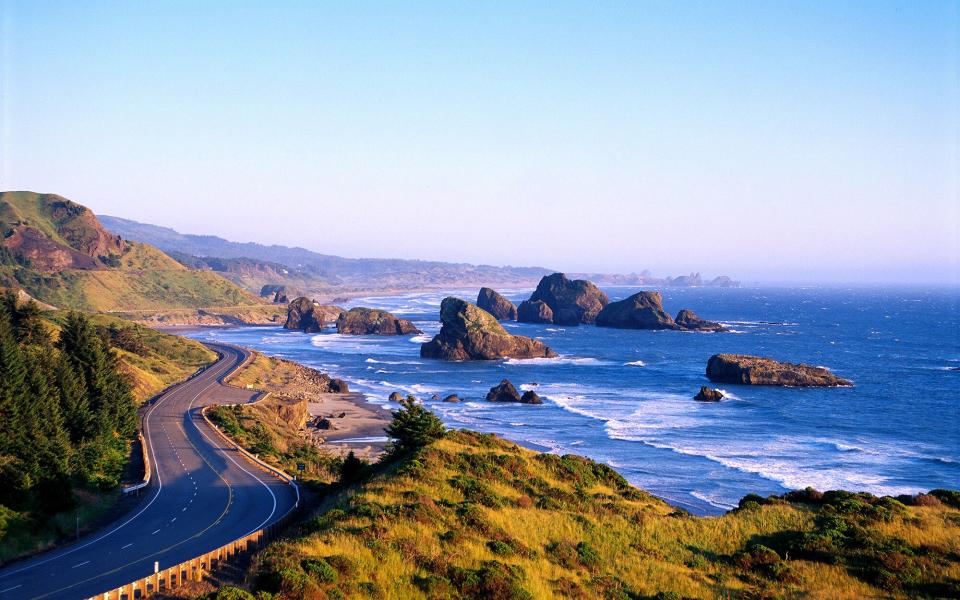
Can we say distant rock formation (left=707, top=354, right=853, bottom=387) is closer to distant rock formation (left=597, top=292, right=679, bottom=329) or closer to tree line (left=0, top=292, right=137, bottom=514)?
tree line (left=0, top=292, right=137, bottom=514)

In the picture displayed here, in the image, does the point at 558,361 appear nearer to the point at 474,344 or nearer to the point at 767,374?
the point at 474,344

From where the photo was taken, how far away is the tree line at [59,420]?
33000 mm

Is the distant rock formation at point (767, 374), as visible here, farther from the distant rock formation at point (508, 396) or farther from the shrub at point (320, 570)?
the shrub at point (320, 570)

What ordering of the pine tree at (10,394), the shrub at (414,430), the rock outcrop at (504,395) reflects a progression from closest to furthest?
the pine tree at (10,394)
the shrub at (414,430)
the rock outcrop at (504,395)

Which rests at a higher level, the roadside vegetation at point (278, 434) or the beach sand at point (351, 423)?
the roadside vegetation at point (278, 434)

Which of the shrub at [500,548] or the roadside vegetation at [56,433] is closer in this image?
the shrub at [500,548]

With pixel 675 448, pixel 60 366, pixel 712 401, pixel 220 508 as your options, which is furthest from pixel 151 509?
pixel 712 401

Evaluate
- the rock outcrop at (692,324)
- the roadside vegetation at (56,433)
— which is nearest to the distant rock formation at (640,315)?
the rock outcrop at (692,324)

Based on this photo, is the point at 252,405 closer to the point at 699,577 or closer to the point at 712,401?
the point at 712,401

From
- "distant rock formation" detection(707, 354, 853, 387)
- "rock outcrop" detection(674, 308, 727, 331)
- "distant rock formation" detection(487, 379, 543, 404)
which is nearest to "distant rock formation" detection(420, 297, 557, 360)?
"distant rock formation" detection(707, 354, 853, 387)

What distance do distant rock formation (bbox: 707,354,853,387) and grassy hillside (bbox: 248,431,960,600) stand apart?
227 ft

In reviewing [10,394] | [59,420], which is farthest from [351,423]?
[10,394]

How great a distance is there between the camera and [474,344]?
136m

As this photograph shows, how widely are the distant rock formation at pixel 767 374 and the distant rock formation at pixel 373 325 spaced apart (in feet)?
296
